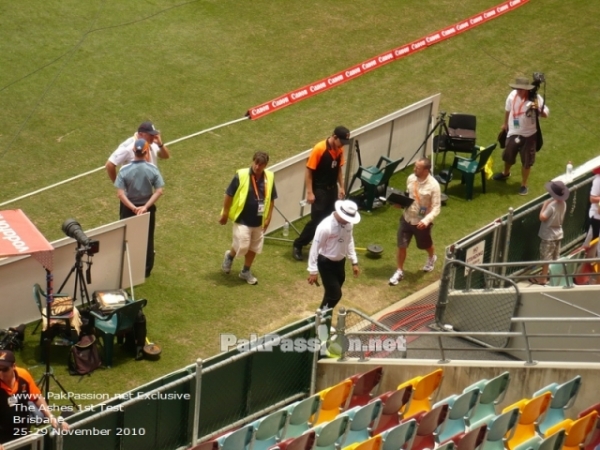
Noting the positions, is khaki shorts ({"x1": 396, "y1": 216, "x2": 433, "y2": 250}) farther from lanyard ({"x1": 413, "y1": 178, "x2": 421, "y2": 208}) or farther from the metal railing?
the metal railing

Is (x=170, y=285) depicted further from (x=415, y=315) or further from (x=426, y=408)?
(x=426, y=408)

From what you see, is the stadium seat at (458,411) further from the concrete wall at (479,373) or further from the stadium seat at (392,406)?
the concrete wall at (479,373)

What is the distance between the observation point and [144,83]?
1959cm

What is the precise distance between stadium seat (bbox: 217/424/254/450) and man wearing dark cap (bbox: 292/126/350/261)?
4.63 m

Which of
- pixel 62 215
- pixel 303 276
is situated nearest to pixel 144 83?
pixel 62 215

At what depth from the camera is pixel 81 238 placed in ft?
41.7

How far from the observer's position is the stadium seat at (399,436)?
10.8 metres

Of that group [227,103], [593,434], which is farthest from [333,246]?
[227,103]

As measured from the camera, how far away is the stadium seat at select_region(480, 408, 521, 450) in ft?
36.3

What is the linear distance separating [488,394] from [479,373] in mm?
501

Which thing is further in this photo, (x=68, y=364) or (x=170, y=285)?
(x=170, y=285)

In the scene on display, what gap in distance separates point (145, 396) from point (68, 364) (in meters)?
2.38

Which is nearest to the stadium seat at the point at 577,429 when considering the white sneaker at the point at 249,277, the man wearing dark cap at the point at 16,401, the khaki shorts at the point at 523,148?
the white sneaker at the point at 249,277

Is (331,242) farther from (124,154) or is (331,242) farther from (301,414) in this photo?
(124,154)
